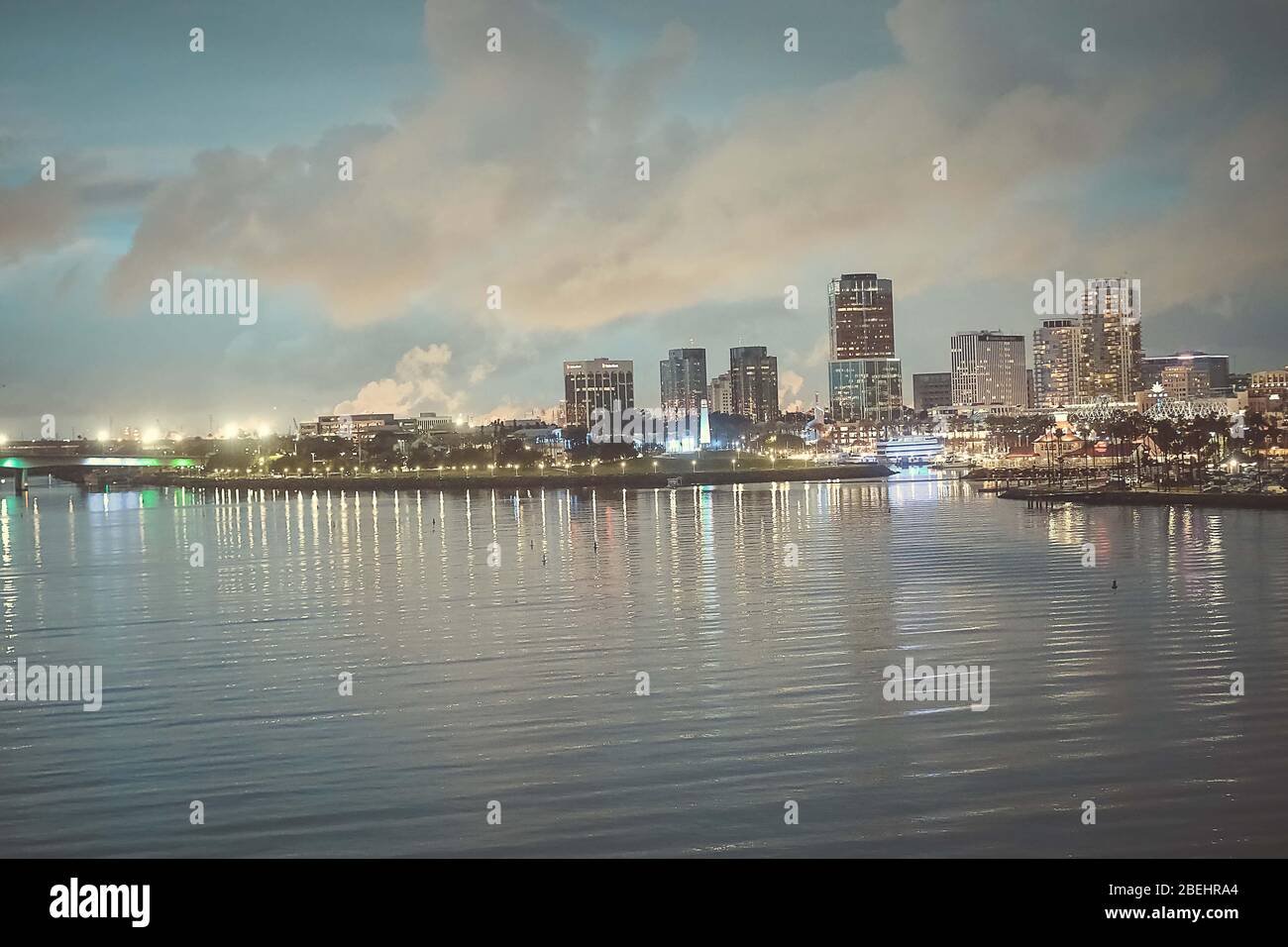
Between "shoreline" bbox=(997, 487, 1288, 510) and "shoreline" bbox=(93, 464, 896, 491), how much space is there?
188 ft

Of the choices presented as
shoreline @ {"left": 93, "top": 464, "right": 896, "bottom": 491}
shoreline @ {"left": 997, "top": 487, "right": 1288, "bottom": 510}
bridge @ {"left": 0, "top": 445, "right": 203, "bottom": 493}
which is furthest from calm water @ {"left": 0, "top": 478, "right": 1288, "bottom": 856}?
shoreline @ {"left": 93, "top": 464, "right": 896, "bottom": 491}

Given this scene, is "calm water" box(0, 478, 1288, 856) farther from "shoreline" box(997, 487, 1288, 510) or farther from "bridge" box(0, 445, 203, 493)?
"bridge" box(0, 445, 203, 493)

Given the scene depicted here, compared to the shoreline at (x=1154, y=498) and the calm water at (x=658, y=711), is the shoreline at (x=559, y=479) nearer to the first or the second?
the shoreline at (x=1154, y=498)

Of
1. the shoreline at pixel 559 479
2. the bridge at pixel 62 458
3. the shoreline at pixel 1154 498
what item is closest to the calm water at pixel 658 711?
the shoreline at pixel 1154 498

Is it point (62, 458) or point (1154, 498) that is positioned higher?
point (62, 458)

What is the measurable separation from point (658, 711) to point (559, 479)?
423ft

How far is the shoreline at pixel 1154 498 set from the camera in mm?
67688

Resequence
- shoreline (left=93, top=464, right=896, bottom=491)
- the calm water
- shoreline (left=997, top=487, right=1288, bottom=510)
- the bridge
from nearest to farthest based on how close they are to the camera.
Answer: the calm water, shoreline (left=997, top=487, right=1288, bottom=510), the bridge, shoreline (left=93, top=464, right=896, bottom=491)

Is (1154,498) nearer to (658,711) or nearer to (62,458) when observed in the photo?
(658,711)

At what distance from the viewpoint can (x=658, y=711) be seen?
17766 millimetres

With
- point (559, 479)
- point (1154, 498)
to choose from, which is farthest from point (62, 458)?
point (1154, 498)

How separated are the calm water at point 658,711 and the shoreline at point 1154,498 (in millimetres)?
29464

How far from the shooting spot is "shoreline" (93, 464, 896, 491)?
468ft
